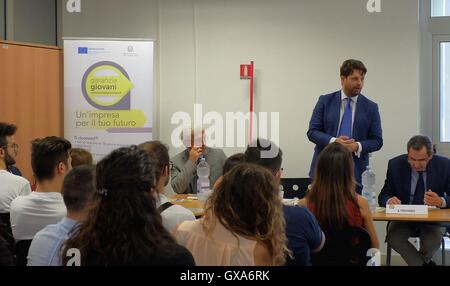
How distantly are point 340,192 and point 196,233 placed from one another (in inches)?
38.3

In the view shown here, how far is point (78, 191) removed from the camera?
238cm

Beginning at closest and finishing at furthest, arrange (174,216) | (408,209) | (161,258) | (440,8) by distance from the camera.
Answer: (161,258)
(174,216)
(408,209)
(440,8)

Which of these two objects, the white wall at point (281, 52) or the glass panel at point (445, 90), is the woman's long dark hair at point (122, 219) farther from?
the glass panel at point (445, 90)

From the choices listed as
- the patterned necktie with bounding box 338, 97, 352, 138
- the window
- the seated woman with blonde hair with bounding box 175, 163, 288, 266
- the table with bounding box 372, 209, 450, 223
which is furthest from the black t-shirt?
the window

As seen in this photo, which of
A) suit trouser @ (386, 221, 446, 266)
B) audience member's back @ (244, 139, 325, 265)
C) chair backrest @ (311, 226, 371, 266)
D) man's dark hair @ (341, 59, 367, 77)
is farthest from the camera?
man's dark hair @ (341, 59, 367, 77)

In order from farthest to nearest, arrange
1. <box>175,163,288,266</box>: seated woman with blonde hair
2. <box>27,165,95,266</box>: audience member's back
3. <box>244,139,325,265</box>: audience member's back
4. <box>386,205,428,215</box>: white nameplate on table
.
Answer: <box>386,205,428,215</box>: white nameplate on table → <box>244,139,325,265</box>: audience member's back → <box>27,165,95,266</box>: audience member's back → <box>175,163,288,266</box>: seated woman with blonde hair

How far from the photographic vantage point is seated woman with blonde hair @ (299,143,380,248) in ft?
9.30

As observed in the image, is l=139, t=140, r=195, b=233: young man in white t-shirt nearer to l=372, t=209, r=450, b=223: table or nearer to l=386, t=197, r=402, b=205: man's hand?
l=372, t=209, r=450, b=223: table

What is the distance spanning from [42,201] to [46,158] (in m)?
0.26

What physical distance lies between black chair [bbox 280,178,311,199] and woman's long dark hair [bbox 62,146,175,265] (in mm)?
2664

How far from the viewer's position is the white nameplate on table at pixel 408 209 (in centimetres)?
385

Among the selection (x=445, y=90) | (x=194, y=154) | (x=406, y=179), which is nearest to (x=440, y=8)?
(x=445, y=90)

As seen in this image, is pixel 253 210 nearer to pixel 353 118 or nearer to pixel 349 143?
pixel 349 143
